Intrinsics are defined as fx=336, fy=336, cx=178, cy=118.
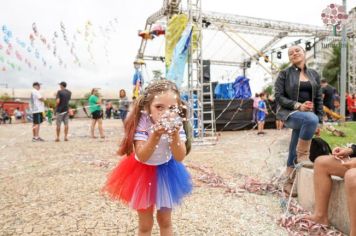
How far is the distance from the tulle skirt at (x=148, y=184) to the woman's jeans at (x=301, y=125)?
1782 millimetres

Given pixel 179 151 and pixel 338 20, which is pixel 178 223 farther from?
pixel 338 20

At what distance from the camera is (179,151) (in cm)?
176

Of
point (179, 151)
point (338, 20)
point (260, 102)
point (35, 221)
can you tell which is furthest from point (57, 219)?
point (260, 102)

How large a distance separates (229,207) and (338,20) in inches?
265

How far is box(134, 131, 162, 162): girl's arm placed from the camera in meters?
1.68

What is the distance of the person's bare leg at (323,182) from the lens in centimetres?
254

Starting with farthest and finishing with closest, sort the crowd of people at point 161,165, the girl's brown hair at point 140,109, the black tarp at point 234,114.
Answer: the black tarp at point 234,114 → the girl's brown hair at point 140,109 → the crowd of people at point 161,165

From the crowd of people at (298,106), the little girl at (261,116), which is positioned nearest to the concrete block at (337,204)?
the crowd of people at (298,106)

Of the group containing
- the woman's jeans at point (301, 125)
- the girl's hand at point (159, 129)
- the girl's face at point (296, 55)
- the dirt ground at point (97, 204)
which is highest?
the girl's face at point (296, 55)

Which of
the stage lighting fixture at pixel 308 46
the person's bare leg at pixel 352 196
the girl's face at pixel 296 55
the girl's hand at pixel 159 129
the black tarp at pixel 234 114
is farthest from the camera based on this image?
the stage lighting fixture at pixel 308 46

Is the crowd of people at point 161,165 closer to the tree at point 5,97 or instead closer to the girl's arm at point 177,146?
the girl's arm at point 177,146

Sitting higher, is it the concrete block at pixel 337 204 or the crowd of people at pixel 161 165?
the crowd of people at pixel 161 165

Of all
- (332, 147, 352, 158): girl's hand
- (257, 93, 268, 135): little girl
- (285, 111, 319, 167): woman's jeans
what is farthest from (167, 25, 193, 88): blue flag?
(332, 147, 352, 158): girl's hand

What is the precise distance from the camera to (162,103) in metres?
1.77
